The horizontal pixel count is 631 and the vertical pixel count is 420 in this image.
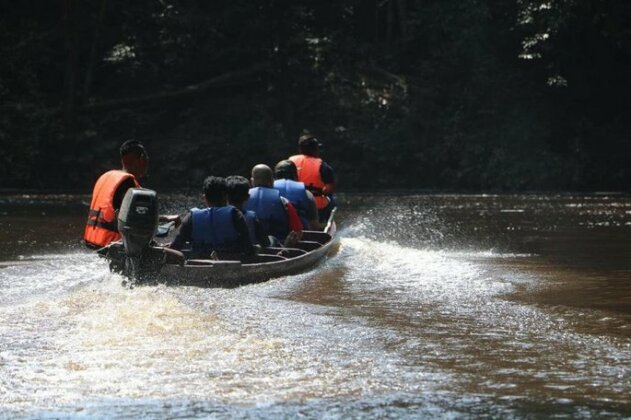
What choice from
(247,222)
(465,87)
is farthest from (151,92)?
(247,222)

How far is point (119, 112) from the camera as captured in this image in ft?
113

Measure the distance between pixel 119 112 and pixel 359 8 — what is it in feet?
27.6

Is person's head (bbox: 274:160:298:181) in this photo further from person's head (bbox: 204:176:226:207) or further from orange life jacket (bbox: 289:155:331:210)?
person's head (bbox: 204:176:226:207)

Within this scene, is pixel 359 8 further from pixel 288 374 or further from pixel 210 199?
pixel 288 374

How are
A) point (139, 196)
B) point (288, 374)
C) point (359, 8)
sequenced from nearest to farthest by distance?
point (288, 374)
point (139, 196)
point (359, 8)

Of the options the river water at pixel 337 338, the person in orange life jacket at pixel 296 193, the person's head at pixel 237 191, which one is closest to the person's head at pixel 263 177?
the person in orange life jacket at pixel 296 193

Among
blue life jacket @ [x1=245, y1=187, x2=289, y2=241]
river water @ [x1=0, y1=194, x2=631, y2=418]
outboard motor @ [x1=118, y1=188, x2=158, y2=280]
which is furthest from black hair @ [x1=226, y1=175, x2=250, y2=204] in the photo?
outboard motor @ [x1=118, y1=188, x2=158, y2=280]

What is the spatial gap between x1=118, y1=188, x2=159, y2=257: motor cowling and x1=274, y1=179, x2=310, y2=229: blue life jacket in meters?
4.33

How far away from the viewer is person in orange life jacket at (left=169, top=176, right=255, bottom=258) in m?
12.7

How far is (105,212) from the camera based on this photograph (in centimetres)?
1205

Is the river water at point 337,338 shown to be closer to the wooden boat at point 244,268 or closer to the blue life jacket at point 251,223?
the wooden boat at point 244,268

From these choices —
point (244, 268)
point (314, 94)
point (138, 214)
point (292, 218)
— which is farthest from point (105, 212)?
point (314, 94)

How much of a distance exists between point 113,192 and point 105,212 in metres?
0.23

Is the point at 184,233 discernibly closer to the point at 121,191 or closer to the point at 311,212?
the point at 121,191
